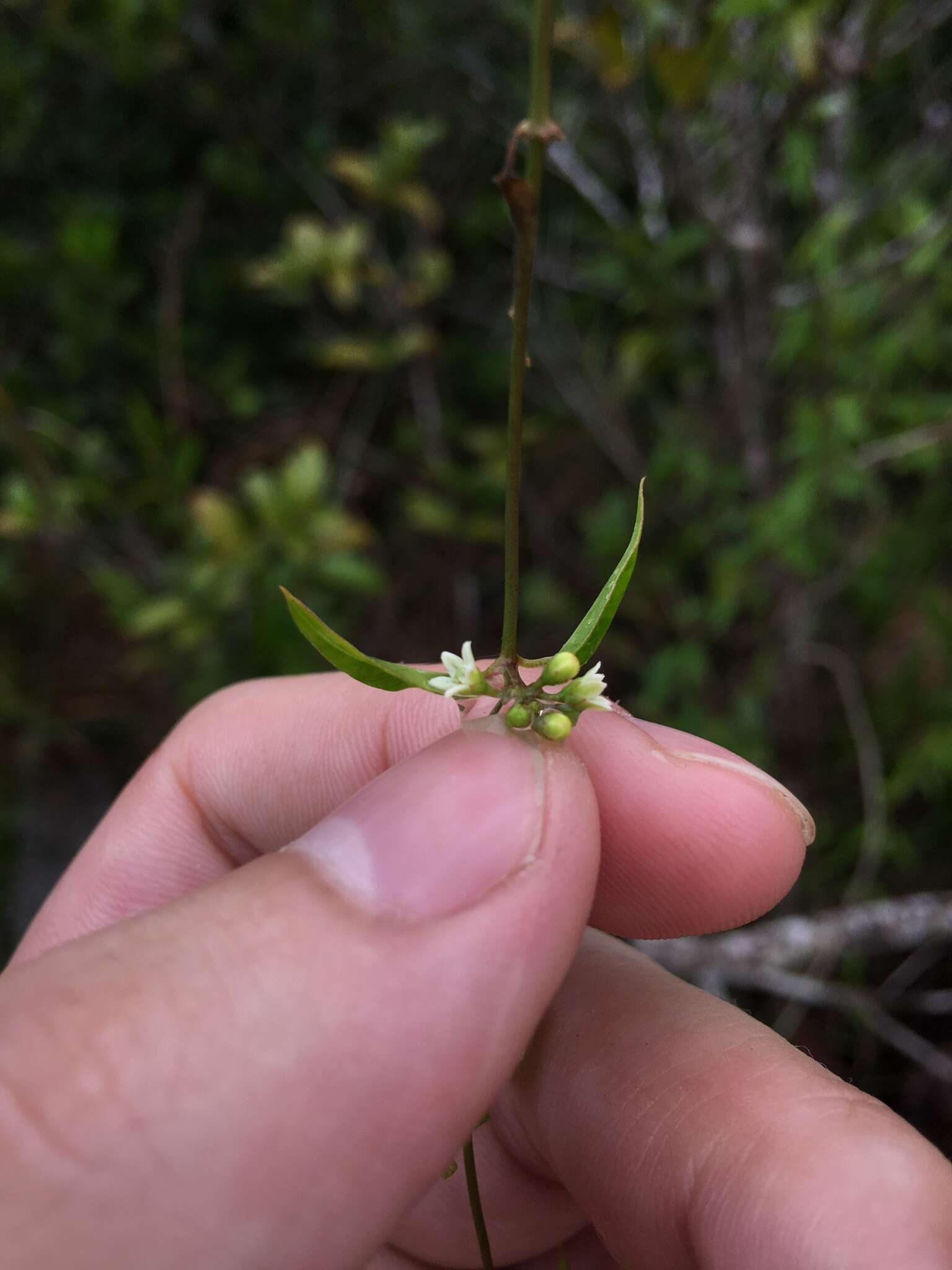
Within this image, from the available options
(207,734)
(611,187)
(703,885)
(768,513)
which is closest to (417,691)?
(207,734)

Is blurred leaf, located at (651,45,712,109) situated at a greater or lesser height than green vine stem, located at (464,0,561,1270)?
greater

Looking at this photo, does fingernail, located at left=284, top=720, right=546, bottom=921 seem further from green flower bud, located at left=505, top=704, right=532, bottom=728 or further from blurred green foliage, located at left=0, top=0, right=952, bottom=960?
blurred green foliage, located at left=0, top=0, right=952, bottom=960

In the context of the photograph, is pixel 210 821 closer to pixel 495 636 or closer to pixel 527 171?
pixel 527 171

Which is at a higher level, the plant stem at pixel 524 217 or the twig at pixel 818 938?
the plant stem at pixel 524 217

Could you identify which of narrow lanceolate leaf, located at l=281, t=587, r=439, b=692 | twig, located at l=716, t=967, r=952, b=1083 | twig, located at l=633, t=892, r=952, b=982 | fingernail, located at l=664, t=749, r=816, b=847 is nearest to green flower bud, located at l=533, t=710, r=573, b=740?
narrow lanceolate leaf, located at l=281, t=587, r=439, b=692

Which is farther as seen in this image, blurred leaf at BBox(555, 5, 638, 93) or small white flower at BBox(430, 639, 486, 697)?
blurred leaf at BBox(555, 5, 638, 93)

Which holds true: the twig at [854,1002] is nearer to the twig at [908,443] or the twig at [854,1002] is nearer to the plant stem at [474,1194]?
the plant stem at [474,1194]

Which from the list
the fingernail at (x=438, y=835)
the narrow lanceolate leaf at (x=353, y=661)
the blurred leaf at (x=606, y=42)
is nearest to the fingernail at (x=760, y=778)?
the fingernail at (x=438, y=835)

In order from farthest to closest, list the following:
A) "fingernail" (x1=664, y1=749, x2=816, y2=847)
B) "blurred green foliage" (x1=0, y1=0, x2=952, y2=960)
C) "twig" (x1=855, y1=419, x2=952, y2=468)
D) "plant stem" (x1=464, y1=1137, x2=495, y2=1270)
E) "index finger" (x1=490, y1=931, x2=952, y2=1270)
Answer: "blurred green foliage" (x1=0, y1=0, x2=952, y2=960) → "twig" (x1=855, y1=419, x2=952, y2=468) → "fingernail" (x1=664, y1=749, x2=816, y2=847) → "plant stem" (x1=464, y1=1137, x2=495, y2=1270) → "index finger" (x1=490, y1=931, x2=952, y2=1270)
